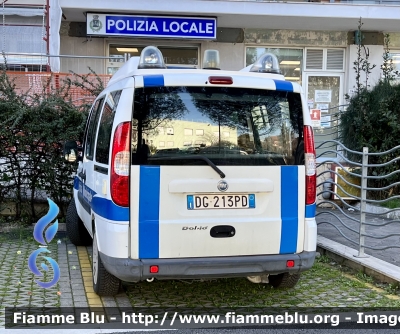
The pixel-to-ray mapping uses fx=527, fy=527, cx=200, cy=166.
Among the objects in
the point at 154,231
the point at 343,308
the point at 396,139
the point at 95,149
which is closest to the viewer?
the point at 154,231

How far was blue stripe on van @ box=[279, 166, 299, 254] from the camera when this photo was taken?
456 cm

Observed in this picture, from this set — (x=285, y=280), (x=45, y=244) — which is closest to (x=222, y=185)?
(x=285, y=280)

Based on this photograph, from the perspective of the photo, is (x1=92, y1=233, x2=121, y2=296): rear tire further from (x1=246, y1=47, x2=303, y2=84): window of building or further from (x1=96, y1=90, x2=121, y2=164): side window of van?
(x1=246, y1=47, x2=303, y2=84): window of building

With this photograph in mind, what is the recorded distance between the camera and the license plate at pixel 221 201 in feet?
14.4

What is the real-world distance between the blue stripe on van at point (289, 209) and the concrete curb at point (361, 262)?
1521 millimetres

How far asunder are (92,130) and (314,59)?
32.4ft

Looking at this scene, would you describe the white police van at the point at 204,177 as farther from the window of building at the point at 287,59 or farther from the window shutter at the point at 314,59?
the window shutter at the point at 314,59

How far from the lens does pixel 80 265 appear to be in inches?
256

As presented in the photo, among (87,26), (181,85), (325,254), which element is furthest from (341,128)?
(181,85)

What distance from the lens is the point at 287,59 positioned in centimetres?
1440

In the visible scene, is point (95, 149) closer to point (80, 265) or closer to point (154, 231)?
point (154, 231)

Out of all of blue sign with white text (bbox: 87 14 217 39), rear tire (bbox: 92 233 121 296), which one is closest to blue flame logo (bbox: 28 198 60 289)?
rear tire (bbox: 92 233 121 296)

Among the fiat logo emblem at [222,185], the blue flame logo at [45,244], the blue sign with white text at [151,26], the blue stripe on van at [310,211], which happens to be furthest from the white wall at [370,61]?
the fiat logo emblem at [222,185]

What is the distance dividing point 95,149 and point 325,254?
3.39 metres
